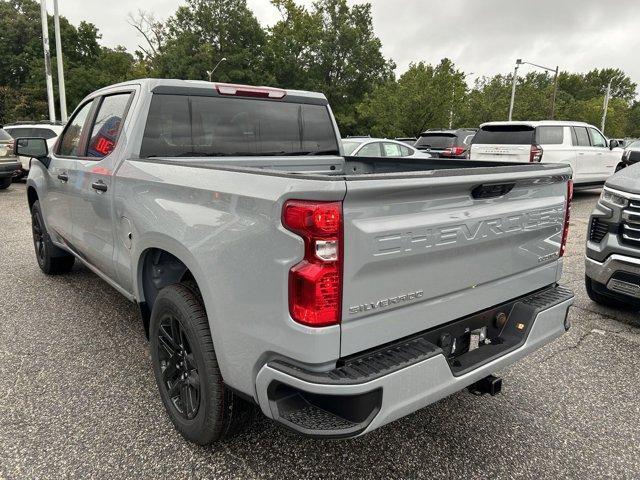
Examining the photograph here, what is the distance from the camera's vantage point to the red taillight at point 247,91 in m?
3.35

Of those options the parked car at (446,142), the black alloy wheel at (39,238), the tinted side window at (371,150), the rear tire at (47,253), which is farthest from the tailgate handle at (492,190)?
the parked car at (446,142)

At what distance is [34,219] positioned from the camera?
209 inches

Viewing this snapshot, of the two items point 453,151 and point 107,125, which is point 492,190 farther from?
point 453,151

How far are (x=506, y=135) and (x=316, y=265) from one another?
34.5ft

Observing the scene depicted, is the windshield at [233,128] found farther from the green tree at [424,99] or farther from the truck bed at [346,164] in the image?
the green tree at [424,99]

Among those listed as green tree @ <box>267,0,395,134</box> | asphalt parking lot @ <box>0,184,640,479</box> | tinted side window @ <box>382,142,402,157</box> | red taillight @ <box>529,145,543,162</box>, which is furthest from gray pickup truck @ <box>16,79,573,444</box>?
green tree @ <box>267,0,395,134</box>

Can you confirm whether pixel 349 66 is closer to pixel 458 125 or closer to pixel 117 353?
pixel 458 125

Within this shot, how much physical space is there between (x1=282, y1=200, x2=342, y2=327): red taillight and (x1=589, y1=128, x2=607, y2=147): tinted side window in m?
12.7

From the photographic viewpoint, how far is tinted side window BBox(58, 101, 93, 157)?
3920 millimetres

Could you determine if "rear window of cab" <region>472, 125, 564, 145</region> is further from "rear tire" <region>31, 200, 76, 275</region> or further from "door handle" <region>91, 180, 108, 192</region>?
"door handle" <region>91, 180, 108, 192</region>

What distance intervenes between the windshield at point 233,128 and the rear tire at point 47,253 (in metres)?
2.64

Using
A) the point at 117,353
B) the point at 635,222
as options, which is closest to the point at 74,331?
the point at 117,353

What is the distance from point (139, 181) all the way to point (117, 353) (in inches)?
→ 59.3

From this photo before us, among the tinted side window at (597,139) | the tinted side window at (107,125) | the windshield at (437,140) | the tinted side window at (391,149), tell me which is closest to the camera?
the tinted side window at (107,125)
